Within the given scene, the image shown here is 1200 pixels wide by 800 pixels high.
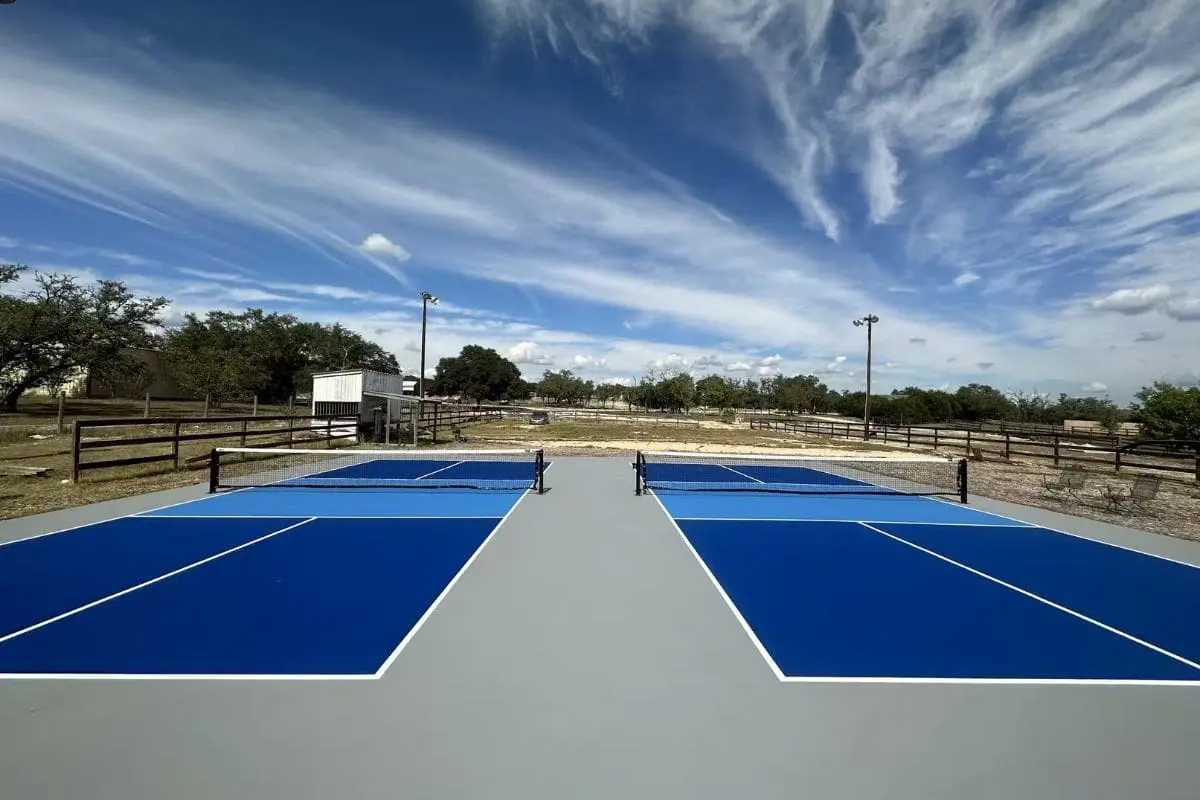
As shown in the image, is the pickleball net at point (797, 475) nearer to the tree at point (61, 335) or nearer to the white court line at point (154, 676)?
the white court line at point (154, 676)

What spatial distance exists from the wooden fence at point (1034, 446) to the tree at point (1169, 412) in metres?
0.95

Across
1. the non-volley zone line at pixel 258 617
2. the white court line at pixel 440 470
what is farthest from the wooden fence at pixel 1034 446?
the non-volley zone line at pixel 258 617

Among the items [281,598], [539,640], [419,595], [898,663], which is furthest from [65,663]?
[898,663]

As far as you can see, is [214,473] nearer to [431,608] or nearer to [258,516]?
[258,516]

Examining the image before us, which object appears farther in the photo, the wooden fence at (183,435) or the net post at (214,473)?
the wooden fence at (183,435)

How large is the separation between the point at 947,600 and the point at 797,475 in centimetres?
1278

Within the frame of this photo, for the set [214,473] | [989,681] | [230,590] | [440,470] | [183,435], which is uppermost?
[183,435]

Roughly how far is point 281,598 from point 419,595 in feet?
4.51

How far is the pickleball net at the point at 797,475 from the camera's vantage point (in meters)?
14.7

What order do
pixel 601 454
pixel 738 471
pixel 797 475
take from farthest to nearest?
1. pixel 601 454
2. pixel 738 471
3. pixel 797 475

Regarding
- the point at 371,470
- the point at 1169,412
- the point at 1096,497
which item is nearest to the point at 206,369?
the point at 371,470

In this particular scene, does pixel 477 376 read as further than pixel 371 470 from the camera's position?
Yes

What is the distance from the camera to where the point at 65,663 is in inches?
179

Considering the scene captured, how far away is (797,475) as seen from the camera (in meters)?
19.0
